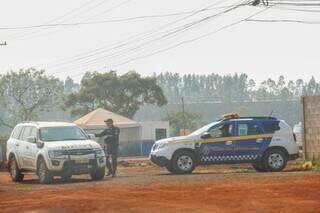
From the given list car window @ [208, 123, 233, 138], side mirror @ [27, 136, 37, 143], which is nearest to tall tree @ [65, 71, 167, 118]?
car window @ [208, 123, 233, 138]

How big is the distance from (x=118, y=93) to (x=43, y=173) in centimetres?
6343

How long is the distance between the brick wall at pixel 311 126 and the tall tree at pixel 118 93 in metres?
56.1

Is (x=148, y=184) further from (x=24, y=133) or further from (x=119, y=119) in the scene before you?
(x=119, y=119)

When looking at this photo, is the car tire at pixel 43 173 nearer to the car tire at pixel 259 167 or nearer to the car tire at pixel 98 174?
the car tire at pixel 98 174

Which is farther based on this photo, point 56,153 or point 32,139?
point 32,139

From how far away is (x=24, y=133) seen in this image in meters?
22.5

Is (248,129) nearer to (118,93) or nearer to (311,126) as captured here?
(311,126)

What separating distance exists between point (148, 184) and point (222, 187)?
2.52 metres

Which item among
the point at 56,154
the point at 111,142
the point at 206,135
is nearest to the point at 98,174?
the point at 56,154

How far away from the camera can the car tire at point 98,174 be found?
20866 millimetres

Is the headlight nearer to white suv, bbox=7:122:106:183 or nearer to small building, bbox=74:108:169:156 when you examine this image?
white suv, bbox=7:122:106:183

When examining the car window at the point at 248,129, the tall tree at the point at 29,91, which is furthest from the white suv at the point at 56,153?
the tall tree at the point at 29,91

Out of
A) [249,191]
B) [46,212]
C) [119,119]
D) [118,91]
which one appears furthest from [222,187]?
[118,91]

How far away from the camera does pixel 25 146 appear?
21938 millimetres
